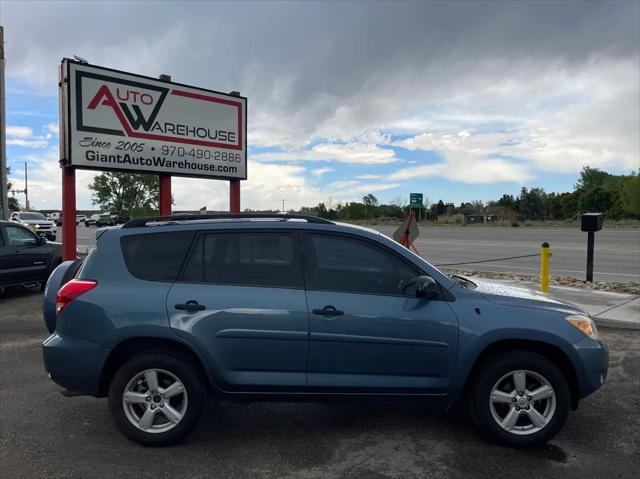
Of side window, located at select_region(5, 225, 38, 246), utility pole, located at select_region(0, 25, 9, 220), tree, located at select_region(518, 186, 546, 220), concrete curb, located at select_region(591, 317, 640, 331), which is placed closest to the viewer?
concrete curb, located at select_region(591, 317, 640, 331)

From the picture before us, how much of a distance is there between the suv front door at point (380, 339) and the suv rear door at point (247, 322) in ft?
0.40

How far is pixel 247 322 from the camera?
3.75m

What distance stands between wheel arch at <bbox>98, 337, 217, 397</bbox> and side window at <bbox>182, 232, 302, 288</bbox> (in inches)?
19.3

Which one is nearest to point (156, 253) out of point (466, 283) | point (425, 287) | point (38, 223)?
point (425, 287)

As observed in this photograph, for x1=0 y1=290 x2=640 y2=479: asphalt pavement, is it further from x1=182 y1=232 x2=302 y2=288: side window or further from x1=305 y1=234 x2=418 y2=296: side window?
x1=182 y1=232 x2=302 y2=288: side window

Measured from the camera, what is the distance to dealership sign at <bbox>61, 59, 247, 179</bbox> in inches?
388

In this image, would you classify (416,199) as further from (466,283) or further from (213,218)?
(213,218)

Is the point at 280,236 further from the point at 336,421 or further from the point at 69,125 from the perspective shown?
the point at 69,125

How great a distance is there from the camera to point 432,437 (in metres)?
4.03

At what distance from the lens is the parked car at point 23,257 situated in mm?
10227

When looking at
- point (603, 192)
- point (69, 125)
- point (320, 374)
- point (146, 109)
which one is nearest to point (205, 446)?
point (320, 374)

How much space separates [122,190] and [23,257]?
6788 cm

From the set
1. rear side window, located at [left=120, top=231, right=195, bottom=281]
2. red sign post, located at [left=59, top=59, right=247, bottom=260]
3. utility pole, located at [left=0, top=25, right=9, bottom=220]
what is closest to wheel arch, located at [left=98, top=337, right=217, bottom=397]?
rear side window, located at [left=120, top=231, right=195, bottom=281]

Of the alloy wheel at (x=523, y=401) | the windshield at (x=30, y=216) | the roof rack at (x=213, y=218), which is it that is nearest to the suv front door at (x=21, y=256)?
the roof rack at (x=213, y=218)
